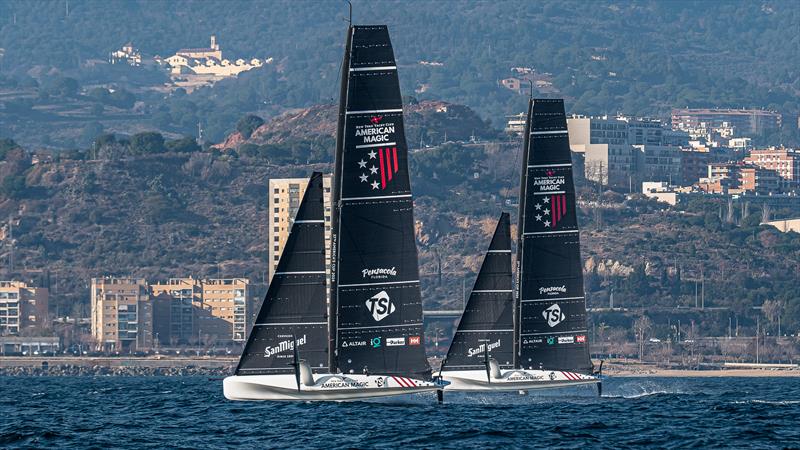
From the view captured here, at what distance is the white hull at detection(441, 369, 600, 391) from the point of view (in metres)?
76.6

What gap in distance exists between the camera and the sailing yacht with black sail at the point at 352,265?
2635 inches

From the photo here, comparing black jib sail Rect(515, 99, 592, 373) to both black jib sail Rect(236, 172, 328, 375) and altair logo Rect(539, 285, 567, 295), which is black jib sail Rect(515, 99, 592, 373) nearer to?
altair logo Rect(539, 285, 567, 295)

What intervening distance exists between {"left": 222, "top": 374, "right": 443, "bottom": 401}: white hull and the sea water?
1.28 feet

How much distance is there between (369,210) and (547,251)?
1378cm

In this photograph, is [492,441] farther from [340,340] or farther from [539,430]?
[340,340]

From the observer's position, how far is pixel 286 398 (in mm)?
66812

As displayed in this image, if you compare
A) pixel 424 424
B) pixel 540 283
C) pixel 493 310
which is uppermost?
pixel 540 283

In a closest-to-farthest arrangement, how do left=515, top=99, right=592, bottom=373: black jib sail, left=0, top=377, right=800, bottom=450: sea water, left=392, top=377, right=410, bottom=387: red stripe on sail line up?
left=0, top=377, right=800, bottom=450: sea water
left=392, top=377, right=410, bottom=387: red stripe on sail
left=515, top=99, right=592, bottom=373: black jib sail

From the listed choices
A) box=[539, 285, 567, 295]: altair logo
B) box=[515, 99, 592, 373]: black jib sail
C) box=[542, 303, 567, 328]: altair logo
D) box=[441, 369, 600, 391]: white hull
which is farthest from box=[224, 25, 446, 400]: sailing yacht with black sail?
box=[539, 285, 567, 295]: altair logo

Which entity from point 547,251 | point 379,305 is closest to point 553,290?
point 547,251

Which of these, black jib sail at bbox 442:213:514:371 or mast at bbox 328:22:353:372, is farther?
black jib sail at bbox 442:213:514:371

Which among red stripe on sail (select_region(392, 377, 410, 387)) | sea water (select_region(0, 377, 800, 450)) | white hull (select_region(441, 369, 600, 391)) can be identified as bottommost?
sea water (select_region(0, 377, 800, 450))

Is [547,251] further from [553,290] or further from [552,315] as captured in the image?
[552,315]

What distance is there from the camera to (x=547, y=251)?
261ft
